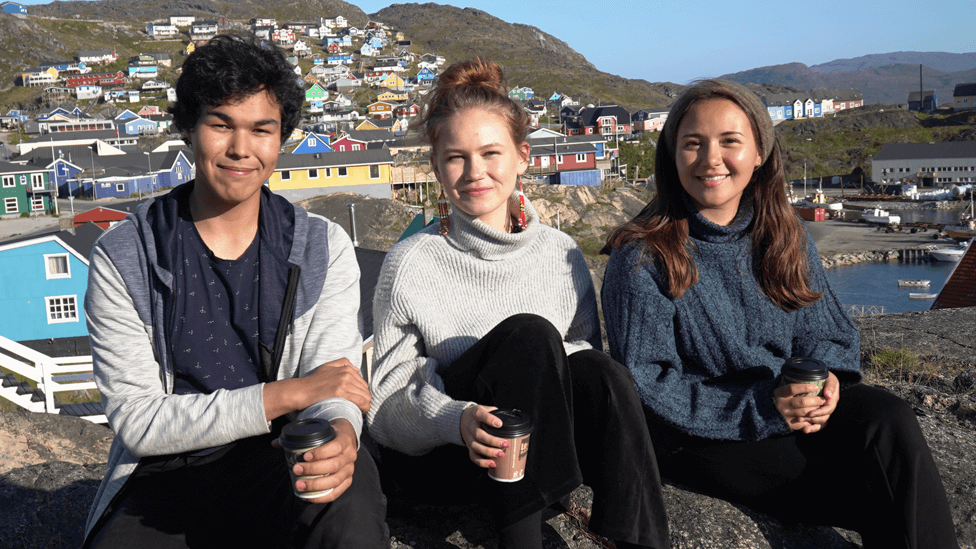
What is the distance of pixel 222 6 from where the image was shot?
415ft

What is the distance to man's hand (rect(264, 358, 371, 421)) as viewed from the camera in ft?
6.05

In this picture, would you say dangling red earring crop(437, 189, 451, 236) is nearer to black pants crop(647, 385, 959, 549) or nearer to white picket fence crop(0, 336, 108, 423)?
black pants crop(647, 385, 959, 549)

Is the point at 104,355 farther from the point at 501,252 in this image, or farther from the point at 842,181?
the point at 842,181

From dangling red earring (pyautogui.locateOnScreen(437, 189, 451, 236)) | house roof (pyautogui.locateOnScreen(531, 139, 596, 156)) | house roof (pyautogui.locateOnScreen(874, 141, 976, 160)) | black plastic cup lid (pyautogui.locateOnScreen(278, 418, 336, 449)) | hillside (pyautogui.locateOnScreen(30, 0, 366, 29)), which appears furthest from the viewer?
hillside (pyautogui.locateOnScreen(30, 0, 366, 29))

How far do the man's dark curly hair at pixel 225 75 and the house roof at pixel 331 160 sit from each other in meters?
35.0

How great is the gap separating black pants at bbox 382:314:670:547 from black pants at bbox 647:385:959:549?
1.36 feet

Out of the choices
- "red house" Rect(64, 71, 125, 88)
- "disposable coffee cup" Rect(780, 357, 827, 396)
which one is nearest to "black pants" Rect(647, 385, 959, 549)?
"disposable coffee cup" Rect(780, 357, 827, 396)

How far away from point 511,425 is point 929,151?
65.9 m

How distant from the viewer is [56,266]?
19.2 meters

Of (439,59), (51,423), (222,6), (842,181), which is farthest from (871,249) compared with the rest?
(222,6)

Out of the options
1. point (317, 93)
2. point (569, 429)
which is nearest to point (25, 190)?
point (317, 93)

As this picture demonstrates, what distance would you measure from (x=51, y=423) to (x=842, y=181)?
65228 mm

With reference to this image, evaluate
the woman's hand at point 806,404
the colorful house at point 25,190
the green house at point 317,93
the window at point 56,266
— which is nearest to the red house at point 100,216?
the window at point 56,266

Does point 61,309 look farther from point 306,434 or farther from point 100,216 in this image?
point 306,434
